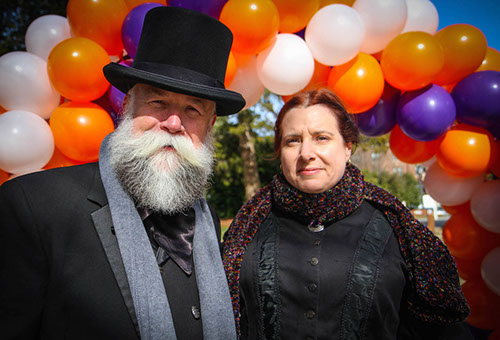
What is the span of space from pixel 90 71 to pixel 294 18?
5.52ft

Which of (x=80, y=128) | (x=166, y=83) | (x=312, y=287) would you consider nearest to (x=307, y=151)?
(x=312, y=287)

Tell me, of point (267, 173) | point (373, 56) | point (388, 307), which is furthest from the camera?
point (267, 173)

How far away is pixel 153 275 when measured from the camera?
144cm

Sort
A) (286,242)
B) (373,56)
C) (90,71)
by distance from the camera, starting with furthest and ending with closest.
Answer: (373,56) < (90,71) < (286,242)

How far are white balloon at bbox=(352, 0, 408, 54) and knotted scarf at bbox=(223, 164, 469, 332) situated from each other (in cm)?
145

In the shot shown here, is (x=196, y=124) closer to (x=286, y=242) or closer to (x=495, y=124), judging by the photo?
(x=286, y=242)

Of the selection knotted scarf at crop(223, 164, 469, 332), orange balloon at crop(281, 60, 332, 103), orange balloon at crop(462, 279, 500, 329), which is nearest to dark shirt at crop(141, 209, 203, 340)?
knotted scarf at crop(223, 164, 469, 332)

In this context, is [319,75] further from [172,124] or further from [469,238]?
[469,238]

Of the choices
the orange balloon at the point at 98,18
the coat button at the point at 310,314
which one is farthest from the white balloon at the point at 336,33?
the coat button at the point at 310,314

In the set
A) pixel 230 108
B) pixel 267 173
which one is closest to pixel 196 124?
pixel 230 108

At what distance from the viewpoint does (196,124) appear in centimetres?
173

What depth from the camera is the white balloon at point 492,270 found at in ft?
9.91

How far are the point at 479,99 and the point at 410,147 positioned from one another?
→ 2.33 feet

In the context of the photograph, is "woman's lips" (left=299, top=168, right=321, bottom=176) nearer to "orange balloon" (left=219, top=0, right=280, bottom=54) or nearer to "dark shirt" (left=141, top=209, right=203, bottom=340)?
"dark shirt" (left=141, top=209, right=203, bottom=340)
